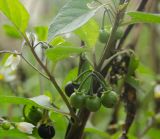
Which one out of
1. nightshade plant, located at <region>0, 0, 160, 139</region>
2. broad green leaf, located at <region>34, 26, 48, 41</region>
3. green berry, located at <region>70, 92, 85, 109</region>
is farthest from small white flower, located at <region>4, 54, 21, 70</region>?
green berry, located at <region>70, 92, 85, 109</region>

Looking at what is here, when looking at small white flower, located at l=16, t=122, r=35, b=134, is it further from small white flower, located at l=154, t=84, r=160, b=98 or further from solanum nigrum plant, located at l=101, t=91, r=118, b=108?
small white flower, located at l=154, t=84, r=160, b=98

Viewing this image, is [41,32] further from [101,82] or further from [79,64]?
[101,82]

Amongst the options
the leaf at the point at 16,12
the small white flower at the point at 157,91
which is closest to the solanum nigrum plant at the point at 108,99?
the leaf at the point at 16,12

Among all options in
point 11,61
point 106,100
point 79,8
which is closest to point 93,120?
point 11,61

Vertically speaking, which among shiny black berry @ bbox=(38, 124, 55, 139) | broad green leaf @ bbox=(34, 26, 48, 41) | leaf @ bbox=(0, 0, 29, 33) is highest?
leaf @ bbox=(0, 0, 29, 33)

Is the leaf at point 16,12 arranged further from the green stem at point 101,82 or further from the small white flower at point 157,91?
the small white flower at point 157,91
